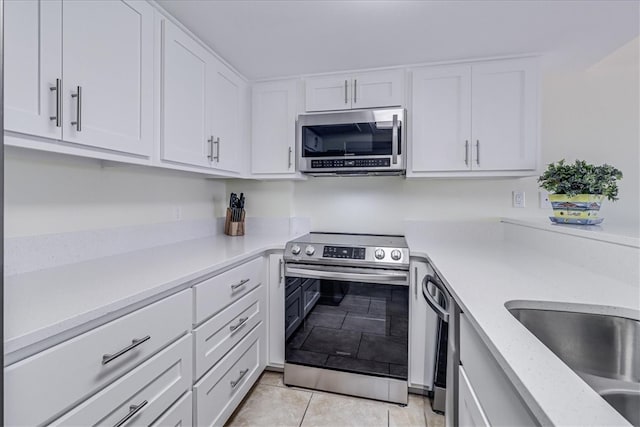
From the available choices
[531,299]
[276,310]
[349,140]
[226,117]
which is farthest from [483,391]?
[226,117]

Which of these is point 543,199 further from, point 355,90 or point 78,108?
point 78,108

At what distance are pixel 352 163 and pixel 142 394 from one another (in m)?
1.63

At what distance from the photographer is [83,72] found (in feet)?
3.56

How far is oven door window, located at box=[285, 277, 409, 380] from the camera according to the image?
175 centimetres

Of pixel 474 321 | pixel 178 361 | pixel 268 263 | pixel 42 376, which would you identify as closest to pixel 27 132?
pixel 42 376

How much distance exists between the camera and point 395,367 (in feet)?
5.71

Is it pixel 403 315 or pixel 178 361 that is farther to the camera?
pixel 403 315

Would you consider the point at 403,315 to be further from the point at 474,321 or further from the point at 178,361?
the point at 178,361

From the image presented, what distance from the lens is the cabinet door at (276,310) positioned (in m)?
1.93

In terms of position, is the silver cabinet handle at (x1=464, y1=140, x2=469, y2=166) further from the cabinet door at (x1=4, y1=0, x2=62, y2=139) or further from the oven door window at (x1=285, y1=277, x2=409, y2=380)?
the cabinet door at (x1=4, y1=0, x2=62, y2=139)

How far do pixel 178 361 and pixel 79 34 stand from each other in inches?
50.5

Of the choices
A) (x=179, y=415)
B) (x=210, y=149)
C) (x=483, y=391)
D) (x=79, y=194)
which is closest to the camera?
(x=483, y=391)

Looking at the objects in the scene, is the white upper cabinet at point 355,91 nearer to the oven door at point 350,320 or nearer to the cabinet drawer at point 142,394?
the oven door at point 350,320

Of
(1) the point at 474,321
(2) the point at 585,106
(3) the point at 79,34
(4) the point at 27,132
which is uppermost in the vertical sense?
(2) the point at 585,106
